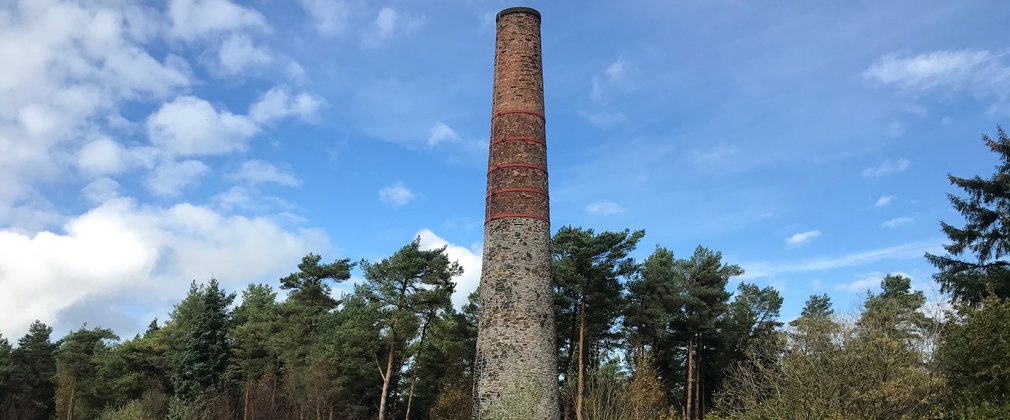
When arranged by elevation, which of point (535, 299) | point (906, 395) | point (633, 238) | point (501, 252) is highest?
point (633, 238)

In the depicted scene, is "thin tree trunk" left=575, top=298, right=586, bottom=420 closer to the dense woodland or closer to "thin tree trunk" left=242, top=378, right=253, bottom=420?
the dense woodland

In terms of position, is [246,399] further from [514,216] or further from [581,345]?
[514,216]

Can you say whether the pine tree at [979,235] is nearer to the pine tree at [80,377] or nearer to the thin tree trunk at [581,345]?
the thin tree trunk at [581,345]

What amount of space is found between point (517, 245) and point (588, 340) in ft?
48.4

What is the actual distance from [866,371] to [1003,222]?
8.61m

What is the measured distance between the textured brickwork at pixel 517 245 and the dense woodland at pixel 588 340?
216cm

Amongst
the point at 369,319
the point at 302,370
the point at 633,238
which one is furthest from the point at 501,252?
the point at 302,370

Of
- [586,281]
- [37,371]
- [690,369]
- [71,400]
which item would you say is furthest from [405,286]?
[37,371]

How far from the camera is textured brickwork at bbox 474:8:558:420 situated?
1961 centimetres

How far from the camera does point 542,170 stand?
2152 cm

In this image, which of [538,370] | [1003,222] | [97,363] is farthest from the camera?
[97,363]

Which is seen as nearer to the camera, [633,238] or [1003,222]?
[1003,222]

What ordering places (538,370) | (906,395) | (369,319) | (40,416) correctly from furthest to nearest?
1. (40,416)
2. (369,319)
3. (538,370)
4. (906,395)

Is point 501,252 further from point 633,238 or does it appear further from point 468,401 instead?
point 468,401
